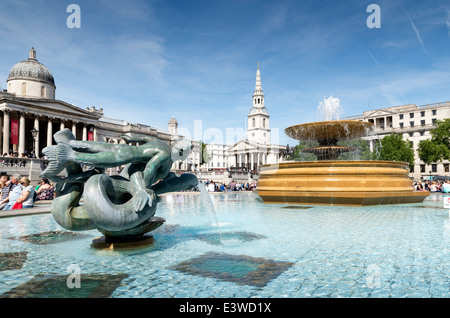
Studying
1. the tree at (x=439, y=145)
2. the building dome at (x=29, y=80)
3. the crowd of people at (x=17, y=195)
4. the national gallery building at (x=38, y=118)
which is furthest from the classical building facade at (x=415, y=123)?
the crowd of people at (x=17, y=195)

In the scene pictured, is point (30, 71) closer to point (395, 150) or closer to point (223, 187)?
point (223, 187)

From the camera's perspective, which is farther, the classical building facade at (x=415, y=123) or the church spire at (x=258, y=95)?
the church spire at (x=258, y=95)

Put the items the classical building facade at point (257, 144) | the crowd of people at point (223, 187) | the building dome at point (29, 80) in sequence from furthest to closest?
the classical building facade at point (257, 144), the building dome at point (29, 80), the crowd of people at point (223, 187)

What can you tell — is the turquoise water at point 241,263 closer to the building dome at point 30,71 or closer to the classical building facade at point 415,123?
the building dome at point 30,71

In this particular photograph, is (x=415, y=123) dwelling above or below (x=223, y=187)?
above

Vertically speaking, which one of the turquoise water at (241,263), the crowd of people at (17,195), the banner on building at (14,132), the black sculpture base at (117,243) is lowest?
the turquoise water at (241,263)

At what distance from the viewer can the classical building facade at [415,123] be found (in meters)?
63.6

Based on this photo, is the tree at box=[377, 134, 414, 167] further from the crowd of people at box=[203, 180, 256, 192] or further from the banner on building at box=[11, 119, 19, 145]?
the banner on building at box=[11, 119, 19, 145]

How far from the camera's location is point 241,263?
12.8 feet

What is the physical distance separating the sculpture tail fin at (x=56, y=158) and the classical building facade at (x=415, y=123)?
65.1 metres

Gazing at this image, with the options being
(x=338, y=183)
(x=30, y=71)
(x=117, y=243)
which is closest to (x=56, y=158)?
(x=117, y=243)

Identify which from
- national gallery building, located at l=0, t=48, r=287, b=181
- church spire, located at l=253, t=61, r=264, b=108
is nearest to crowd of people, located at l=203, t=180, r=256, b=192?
national gallery building, located at l=0, t=48, r=287, b=181

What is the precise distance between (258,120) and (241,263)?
103 m

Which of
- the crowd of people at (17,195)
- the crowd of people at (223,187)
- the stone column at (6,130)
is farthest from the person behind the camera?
the stone column at (6,130)
